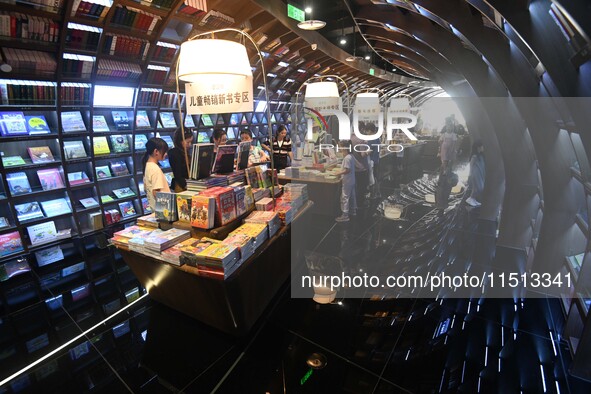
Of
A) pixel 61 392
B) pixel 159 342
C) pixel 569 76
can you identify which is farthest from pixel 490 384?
pixel 61 392

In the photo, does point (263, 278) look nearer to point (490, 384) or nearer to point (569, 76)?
point (490, 384)

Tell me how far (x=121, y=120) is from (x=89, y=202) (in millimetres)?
1423

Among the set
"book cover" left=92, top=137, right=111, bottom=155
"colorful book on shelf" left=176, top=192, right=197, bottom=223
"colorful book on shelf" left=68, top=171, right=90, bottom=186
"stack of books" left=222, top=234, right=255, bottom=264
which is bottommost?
"stack of books" left=222, top=234, right=255, bottom=264

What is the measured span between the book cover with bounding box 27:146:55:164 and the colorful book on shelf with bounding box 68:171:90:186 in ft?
1.25

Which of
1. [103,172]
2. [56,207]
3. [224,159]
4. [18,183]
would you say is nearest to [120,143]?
[103,172]

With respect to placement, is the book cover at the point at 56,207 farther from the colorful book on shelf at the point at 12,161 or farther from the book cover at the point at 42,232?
the colorful book on shelf at the point at 12,161

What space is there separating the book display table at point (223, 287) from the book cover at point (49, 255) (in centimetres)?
Result: 199

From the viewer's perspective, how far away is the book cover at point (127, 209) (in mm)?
5156

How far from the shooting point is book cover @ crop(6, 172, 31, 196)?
3.89 metres

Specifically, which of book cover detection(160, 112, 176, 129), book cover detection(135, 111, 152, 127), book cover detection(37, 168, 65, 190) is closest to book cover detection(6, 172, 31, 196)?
book cover detection(37, 168, 65, 190)

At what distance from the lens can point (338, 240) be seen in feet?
14.6

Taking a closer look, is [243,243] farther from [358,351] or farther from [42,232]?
[42,232]

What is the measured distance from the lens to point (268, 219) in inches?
107

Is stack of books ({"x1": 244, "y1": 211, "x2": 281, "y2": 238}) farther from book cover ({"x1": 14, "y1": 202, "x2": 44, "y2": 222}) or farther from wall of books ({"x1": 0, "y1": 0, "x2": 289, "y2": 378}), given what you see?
book cover ({"x1": 14, "y1": 202, "x2": 44, "y2": 222})
